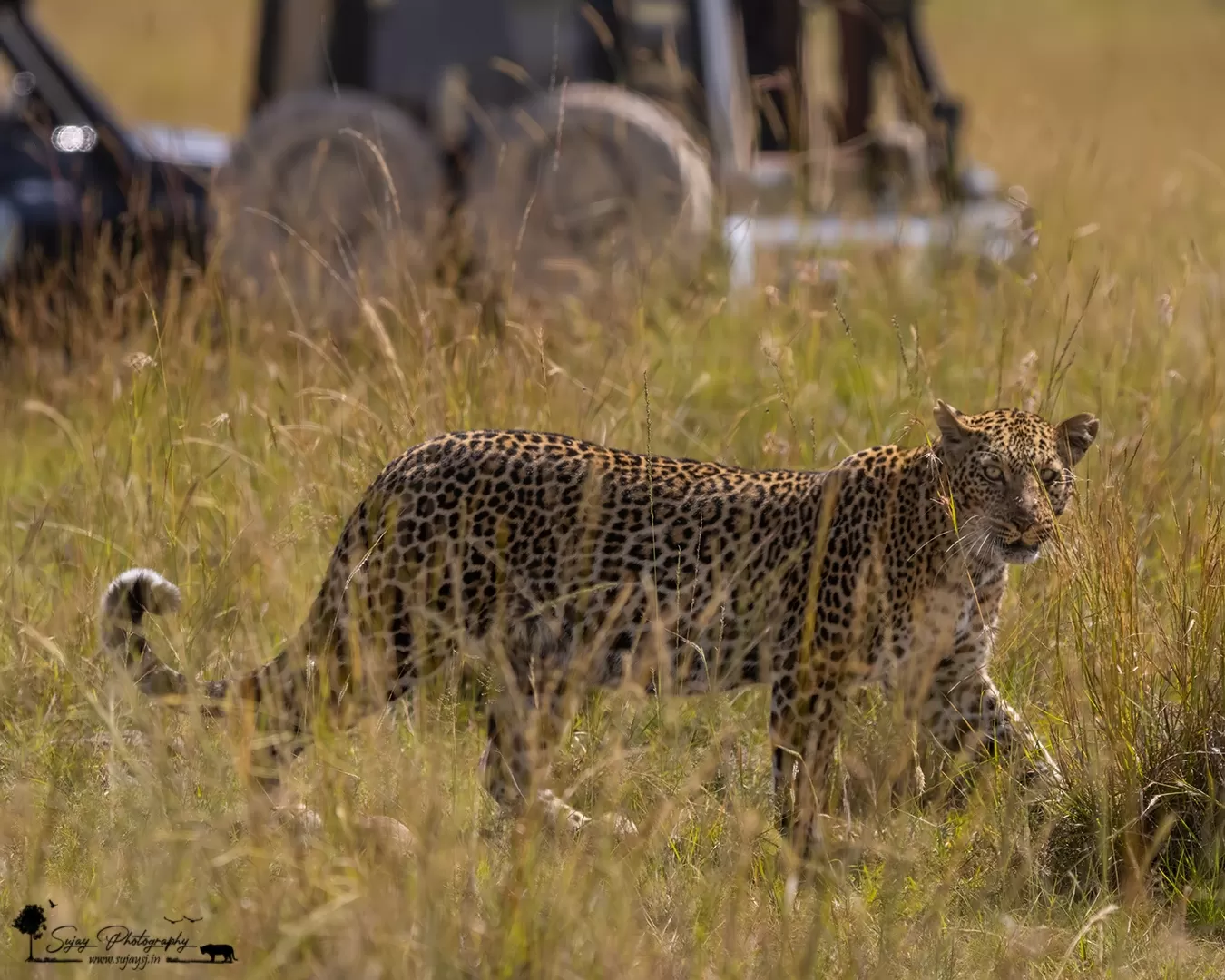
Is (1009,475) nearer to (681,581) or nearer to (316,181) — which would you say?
(681,581)

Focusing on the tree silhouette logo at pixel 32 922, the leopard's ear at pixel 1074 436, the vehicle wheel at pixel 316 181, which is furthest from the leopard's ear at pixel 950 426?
the vehicle wheel at pixel 316 181

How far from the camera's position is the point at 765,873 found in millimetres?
3488

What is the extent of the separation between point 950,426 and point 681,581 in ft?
2.27

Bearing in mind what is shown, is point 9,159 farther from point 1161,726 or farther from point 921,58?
point 1161,726

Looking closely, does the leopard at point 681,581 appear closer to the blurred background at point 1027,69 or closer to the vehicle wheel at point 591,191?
the vehicle wheel at point 591,191

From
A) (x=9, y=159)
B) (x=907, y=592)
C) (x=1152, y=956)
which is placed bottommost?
(x=1152, y=956)

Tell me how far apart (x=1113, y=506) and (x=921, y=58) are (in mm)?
5507

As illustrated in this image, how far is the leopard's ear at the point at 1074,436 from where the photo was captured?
3.85 metres

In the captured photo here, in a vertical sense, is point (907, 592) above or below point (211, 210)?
below

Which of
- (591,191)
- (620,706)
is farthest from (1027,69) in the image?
(620,706)

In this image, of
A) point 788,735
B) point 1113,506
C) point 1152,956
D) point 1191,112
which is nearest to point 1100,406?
point 1113,506

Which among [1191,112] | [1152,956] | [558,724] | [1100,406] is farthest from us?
[1191,112]

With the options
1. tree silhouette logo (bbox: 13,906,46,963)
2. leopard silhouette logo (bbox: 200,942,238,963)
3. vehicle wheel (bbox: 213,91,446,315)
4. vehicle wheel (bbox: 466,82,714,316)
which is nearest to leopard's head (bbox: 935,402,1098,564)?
leopard silhouette logo (bbox: 200,942,238,963)

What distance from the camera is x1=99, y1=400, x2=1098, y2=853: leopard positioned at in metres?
3.78
